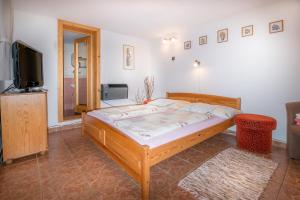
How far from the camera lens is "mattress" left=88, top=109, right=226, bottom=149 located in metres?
1.86

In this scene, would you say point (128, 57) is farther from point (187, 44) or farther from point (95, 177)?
point (95, 177)

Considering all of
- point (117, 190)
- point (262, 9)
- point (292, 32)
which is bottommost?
point (117, 190)

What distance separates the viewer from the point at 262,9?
9.97ft

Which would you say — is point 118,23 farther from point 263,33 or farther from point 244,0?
point 263,33

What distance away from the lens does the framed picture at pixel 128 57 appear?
489 cm

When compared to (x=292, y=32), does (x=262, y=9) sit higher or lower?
higher

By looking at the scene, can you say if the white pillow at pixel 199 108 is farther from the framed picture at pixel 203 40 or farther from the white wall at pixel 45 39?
the white wall at pixel 45 39

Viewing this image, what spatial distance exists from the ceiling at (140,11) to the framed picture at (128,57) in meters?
0.88

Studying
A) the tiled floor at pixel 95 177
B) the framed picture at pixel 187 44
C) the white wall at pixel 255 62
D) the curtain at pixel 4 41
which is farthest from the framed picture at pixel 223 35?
the curtain at pixel 4 41

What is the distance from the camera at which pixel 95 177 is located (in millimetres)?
2012

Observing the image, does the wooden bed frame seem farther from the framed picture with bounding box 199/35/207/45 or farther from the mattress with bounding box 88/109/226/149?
the framed picture with bounding box 199/35/207/45

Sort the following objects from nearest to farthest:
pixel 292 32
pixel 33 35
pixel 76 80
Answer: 1. pixel 292 32
2. pixel 33 35
3. pixel 76 80

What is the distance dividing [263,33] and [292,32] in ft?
1.39

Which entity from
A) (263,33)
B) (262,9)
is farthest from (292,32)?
(262,9)
